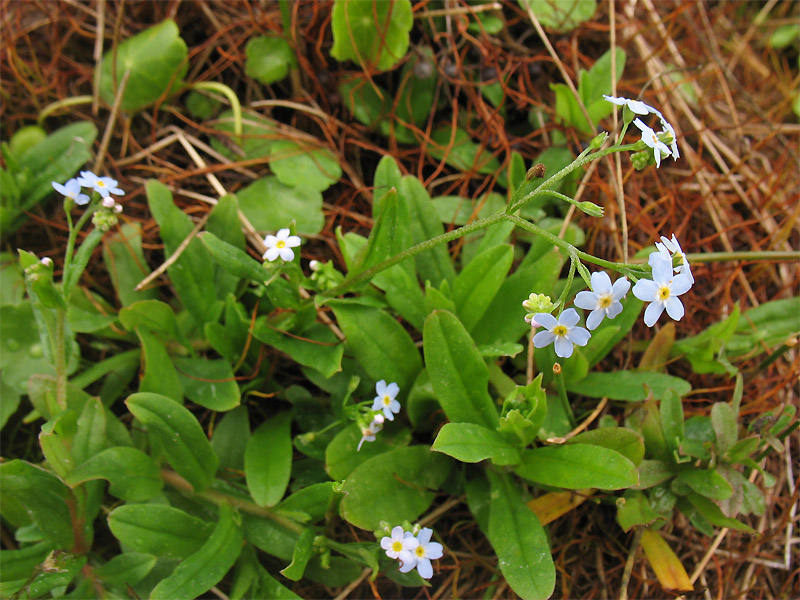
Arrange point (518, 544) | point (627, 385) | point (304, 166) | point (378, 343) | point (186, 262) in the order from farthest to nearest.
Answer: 1. point (304, 166)
2. point (186, 262)
3. point (627, 385)
4. point (378, 343)
5. point (518, 544)

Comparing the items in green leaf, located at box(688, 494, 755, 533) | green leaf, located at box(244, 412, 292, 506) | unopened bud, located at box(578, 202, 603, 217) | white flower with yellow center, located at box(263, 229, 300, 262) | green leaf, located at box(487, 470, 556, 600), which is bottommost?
green leaf, located at box(688, 494, 755, 533)

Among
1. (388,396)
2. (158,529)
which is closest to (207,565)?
(158,529)

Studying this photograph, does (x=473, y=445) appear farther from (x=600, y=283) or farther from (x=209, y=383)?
(x=209, y=383)

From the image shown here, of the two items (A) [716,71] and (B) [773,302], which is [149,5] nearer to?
(A) [716,71]

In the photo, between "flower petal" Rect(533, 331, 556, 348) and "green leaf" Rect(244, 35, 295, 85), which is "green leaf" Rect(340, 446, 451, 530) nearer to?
"flower petal" Rect(533, 331, 556, 348)

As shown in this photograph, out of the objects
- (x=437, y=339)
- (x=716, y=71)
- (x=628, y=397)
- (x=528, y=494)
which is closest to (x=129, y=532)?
(x=437, y=339)

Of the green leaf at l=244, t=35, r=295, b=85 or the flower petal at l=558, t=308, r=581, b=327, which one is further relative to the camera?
the green leaf at l=244, t=35, r=295, b=85

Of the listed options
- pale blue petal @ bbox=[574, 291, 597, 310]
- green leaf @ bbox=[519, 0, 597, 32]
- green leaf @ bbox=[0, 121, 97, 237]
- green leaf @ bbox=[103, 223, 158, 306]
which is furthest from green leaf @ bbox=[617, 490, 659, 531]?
green leaf @ bbox=[0, 121, 97, 237]

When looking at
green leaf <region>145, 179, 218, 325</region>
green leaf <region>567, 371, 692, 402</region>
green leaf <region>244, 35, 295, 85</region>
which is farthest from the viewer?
green leaf <region>244, 35, 295, 85</region>
